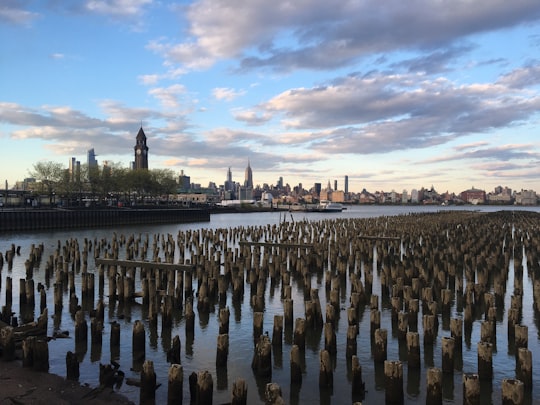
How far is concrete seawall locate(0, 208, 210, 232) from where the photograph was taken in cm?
6231

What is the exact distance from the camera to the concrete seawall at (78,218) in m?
62.3

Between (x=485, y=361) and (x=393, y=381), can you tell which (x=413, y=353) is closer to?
(x=485, y=361)

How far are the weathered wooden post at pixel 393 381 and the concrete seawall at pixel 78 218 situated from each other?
60962 mm

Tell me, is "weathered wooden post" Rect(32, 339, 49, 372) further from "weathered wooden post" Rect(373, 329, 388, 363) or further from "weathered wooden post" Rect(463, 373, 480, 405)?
"weathered wooden post" Rect(463, 373, 480, 405)

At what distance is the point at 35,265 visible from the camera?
33250 millimetres

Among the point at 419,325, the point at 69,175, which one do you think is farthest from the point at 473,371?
the point at 69,175

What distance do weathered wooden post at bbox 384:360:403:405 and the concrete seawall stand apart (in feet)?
200

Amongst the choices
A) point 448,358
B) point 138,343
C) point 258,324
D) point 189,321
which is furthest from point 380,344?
point 138,343

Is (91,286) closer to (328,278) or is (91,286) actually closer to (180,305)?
(180,305)

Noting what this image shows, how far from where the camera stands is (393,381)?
36.6ft

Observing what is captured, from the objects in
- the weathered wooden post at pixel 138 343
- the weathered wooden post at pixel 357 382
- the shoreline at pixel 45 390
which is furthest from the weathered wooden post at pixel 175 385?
the weathered wooden post at pixel 357 382

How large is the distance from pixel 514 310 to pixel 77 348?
1452 cm

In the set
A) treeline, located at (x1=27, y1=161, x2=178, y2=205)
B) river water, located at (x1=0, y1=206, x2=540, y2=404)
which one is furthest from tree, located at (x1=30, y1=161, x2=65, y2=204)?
river water, located at (x1=0, y1=206, x2=540, y2=404)

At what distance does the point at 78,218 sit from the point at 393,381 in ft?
222
